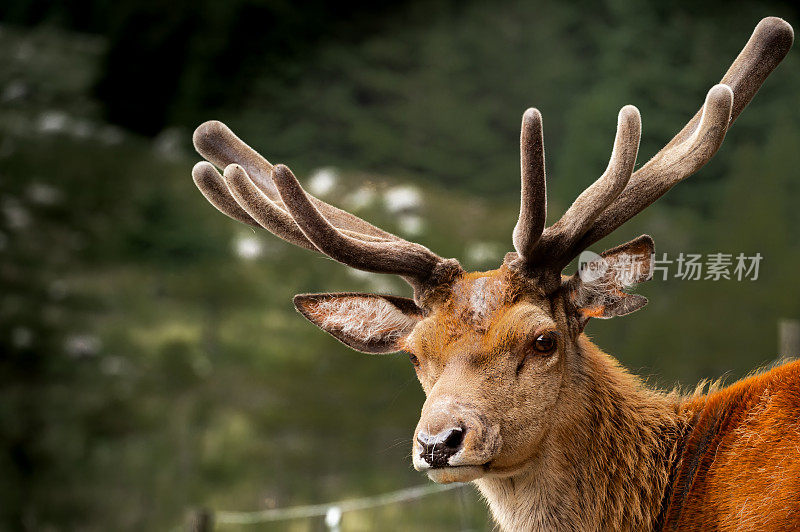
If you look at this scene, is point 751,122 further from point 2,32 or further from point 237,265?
point 2,32

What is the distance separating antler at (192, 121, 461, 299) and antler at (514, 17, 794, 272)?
25 centimetres

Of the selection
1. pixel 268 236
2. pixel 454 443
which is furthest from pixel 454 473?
pixel 268 236

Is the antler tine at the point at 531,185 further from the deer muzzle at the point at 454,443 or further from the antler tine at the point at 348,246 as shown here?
the deer muzzle at the point at 454,443

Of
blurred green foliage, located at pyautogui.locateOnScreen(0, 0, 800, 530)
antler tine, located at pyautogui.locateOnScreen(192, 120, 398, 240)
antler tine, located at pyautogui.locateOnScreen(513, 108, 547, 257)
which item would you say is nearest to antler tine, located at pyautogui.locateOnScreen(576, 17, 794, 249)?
antler tine, located at pyautogui.locateOnScreen(513, 108, 547, 257)

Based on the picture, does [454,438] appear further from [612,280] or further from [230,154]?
[230,154]

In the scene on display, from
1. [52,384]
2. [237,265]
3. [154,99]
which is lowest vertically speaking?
[52,384]

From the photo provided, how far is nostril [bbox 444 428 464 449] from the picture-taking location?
5.95 feet

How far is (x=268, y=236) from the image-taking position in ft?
29.7

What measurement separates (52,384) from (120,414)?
0.96 metres

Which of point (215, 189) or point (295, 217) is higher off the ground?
point (295, 217)

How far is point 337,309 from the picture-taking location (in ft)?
7.70

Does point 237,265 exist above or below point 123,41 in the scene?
below

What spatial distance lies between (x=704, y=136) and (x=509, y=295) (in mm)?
636

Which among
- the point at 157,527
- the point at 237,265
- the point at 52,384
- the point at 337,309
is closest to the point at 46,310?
the point at 52,384
